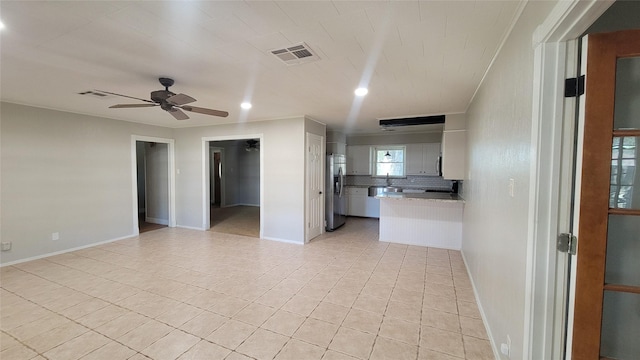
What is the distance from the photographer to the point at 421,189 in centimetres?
682

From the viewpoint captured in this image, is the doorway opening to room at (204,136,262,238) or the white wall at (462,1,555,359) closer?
the white wall at (462,1,555,359)

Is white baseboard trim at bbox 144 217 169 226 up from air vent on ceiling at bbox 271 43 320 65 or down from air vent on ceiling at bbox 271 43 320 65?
down

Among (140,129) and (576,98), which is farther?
(140,129)

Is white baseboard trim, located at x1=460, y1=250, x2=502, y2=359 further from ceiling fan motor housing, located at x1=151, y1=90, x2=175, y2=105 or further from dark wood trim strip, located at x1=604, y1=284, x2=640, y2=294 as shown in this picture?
ceiling fan motor housing, located at x1=151, y1=90, x2=175, y2=105

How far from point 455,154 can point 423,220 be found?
1308mm

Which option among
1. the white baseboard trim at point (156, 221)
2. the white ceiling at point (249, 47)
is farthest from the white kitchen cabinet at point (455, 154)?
the white baseboard trim at point (156, 221)

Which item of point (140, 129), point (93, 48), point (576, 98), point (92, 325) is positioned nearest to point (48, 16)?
point (93, 48)

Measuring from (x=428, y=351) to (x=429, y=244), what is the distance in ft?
9.71

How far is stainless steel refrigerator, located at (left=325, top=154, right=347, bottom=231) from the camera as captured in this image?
5.85 m

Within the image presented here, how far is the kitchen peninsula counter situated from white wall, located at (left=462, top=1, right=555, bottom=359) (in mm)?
1979

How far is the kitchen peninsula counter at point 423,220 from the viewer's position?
459 cm

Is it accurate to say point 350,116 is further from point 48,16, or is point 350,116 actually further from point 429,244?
point 48,16

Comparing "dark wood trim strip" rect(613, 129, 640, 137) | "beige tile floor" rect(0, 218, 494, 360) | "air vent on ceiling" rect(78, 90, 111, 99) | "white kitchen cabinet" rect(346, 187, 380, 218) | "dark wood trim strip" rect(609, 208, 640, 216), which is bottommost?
"beige tile floor" rect(0, 218, 494, 360)

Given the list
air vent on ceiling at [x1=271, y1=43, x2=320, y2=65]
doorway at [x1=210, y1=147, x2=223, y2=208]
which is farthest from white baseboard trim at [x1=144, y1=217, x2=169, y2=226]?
air vent on ceiling at [x1=271, y1=43, x2=320, y2=65]
